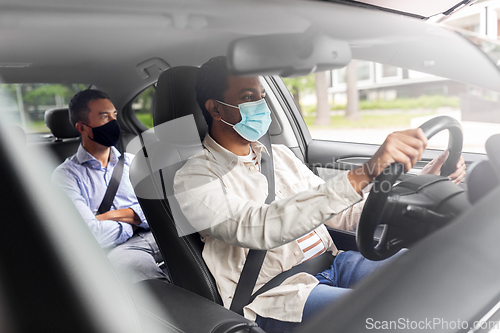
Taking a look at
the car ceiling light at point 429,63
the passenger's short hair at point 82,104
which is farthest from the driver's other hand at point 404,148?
the passenger's short hair at point 82,104

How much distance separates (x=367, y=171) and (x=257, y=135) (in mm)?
399

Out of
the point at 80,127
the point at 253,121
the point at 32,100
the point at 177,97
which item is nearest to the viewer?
the point at 32,100

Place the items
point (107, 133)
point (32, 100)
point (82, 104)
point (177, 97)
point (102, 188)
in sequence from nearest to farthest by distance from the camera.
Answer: point (32, 100)
point (177, 97)
point (82, 104)
point (107, 133)
point (102, 188)

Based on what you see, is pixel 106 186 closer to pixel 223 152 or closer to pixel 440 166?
pixel 223 152

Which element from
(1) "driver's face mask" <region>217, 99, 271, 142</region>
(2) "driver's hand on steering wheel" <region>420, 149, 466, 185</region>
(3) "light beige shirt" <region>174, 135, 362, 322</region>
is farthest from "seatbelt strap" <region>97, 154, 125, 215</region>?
(2) "driver's hand on steering wheel" <region>420, 149, 466, 185</region>

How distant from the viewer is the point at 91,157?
1678 mm

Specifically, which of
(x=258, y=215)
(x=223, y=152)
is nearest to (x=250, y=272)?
(x=258, y=215)

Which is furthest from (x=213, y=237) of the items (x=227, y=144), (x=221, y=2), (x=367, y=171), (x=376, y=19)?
(x=376, y=19)

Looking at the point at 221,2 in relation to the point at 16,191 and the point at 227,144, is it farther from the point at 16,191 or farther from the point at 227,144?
the point at 16,191

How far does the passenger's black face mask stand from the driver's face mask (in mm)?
676

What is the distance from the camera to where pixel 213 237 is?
1.16 meters

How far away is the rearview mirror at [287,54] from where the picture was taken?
0.81m

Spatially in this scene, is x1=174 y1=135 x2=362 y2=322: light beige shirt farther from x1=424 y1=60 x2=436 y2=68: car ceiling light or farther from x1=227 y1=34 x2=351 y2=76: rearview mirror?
x1=424 y1=60 x2=436 y2=68: car ceiling light

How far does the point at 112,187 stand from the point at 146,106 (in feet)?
1.90
